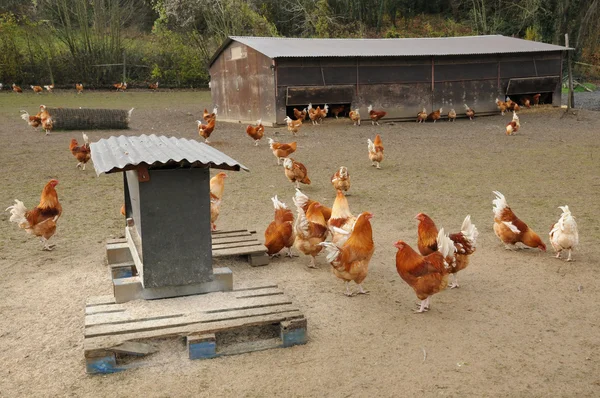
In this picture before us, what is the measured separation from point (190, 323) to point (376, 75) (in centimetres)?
1849

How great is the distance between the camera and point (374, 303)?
18.0ft

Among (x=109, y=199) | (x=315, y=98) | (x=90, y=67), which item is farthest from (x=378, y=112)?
(x=90, y=67)

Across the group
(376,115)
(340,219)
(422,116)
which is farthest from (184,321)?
(422,116)

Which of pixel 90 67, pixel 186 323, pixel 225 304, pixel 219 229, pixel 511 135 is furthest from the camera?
pixel 90 67

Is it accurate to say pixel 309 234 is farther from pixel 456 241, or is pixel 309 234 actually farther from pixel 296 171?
pixel 296 171

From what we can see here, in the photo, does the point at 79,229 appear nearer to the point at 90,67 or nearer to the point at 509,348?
the point at 509,348

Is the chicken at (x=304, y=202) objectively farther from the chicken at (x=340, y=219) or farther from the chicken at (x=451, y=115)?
the chicken at (x=451, y=115)

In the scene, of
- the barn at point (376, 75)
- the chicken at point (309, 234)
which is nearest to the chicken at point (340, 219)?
the chicken at point (309, 234)

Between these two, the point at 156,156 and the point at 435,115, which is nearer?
the point at 156,156

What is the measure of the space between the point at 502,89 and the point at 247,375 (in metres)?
21.7

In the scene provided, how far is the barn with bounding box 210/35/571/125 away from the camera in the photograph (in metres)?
20.6

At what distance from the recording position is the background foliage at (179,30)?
117 feet

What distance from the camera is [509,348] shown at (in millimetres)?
4523

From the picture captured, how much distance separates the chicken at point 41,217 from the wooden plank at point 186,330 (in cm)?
323
